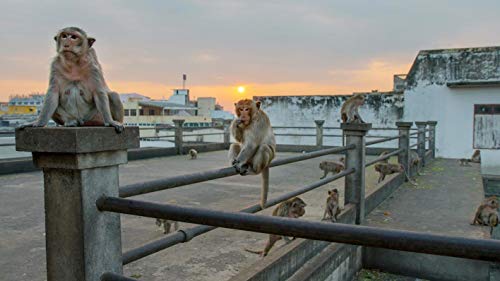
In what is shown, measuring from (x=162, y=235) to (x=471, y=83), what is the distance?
14.9 meters

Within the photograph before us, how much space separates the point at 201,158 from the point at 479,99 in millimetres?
11071

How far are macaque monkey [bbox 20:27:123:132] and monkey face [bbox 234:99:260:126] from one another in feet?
3.49

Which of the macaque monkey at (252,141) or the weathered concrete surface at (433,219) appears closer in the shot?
the macaque monkey at (252,141)

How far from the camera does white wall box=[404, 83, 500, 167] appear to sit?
53.8 feet

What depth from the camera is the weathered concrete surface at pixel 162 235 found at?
159 inches

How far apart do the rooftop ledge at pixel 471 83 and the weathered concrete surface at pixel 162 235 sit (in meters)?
8.65

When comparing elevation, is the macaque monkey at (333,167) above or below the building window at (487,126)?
below

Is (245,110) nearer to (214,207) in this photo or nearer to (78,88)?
(78,88)

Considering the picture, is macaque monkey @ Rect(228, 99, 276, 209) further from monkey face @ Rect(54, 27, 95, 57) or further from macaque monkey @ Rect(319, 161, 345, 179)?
macaque monkey @ Rect(319, 161, 345, 179)

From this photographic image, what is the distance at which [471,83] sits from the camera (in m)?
16.1

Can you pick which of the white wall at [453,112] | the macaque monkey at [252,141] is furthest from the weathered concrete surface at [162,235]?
the white wall at [453,112]

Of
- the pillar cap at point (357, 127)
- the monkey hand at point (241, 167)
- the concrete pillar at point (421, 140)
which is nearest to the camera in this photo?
the monkey hand at point (241, 167)

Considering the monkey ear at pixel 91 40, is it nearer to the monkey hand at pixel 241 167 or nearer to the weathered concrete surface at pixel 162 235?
the monkey hand at pixel 241 167

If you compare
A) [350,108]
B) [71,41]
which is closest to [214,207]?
[71,41]
